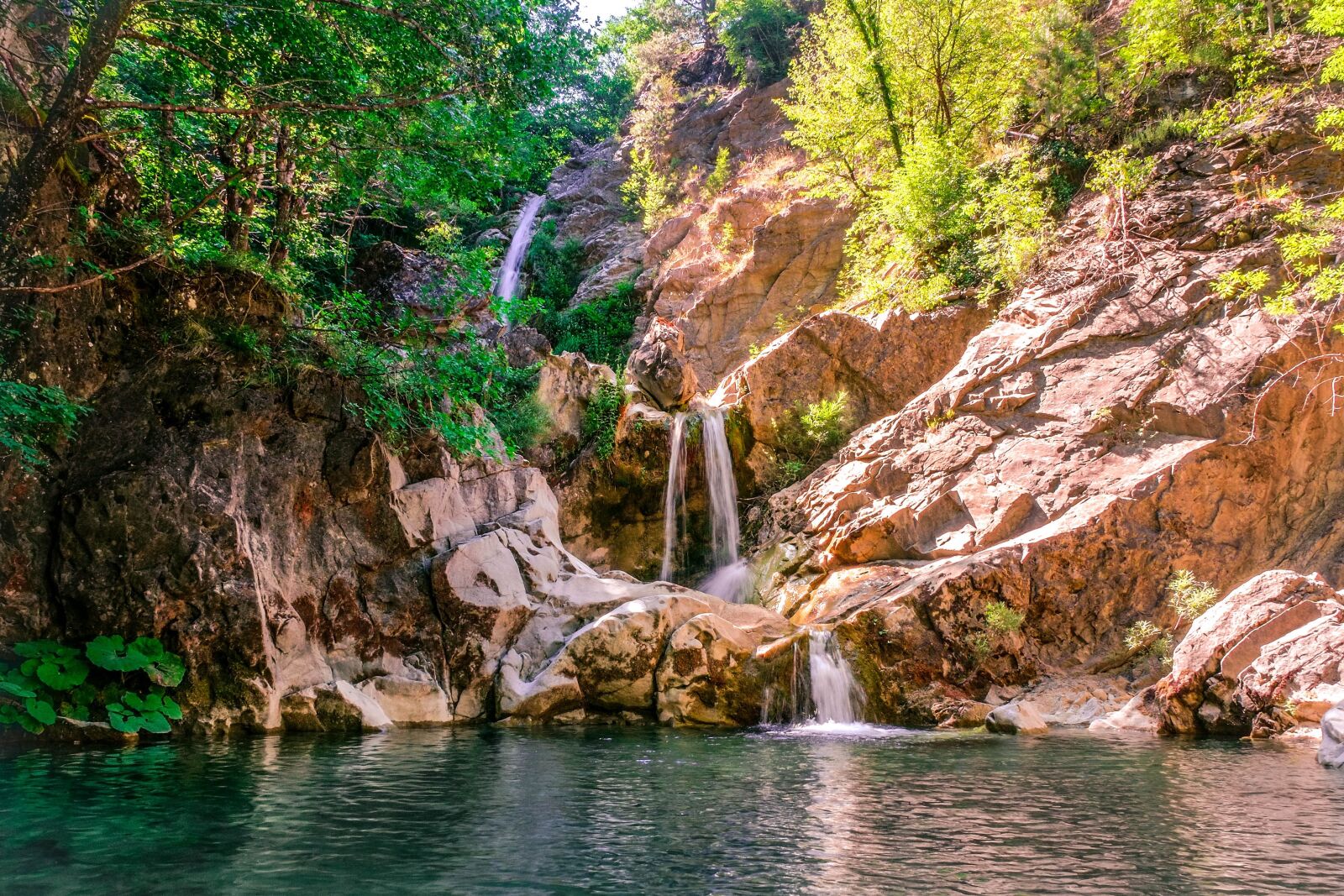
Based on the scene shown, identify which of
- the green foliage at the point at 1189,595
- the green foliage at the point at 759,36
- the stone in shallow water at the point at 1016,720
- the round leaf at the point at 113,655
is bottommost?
the stone in shallow water at the point at 1016,720

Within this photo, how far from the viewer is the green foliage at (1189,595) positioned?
11.8m

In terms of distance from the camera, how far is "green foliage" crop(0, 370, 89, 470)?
23.8 feet

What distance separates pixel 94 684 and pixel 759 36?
125ft

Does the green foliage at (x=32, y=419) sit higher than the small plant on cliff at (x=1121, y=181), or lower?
lower

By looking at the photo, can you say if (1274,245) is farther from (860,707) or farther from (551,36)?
(551,36)

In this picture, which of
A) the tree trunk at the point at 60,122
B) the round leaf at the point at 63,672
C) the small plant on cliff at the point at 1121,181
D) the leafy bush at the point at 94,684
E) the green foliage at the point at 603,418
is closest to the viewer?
the tree trunk at the point at 60,122

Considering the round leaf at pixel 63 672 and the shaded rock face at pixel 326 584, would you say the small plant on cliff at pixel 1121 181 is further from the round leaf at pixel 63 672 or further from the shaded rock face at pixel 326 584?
the round leaf at pixel 63 672

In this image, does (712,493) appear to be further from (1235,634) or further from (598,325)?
(598,325)

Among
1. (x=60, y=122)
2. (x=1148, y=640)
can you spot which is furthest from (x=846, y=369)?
(x=60, y=122)

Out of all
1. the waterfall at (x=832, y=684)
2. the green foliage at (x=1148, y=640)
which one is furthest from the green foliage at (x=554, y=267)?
the green foliage at (x=1148, y=640)

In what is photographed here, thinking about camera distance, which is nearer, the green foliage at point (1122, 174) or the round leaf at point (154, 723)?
the round leaf at point (154, 723)

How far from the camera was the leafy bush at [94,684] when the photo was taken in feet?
26.0

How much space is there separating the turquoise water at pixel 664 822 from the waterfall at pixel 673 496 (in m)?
10.3

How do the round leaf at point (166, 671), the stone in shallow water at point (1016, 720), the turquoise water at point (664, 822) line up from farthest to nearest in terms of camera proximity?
the stone in shallow water at point (1016, 720)
the round leaf at point (166, 671)
the turquoise water at point (664, 822)
